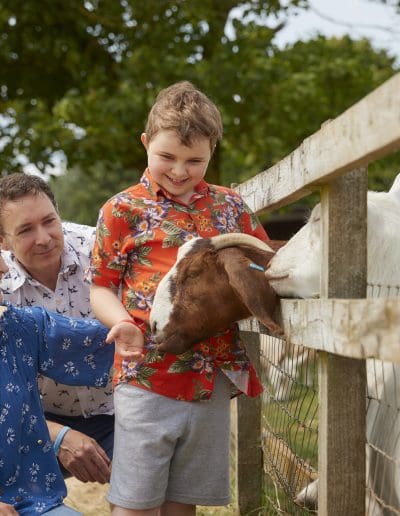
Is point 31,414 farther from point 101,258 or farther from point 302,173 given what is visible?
point 302,173

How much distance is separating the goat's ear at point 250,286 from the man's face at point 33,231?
1.23 m

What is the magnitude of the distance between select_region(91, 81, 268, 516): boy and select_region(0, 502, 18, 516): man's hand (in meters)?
0.33

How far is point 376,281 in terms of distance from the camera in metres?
2.61

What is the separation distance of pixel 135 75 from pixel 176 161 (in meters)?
8.00

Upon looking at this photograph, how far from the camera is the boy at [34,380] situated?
2.88 metres

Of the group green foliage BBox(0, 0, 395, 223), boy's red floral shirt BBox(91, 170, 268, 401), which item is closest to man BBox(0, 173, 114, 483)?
boy's red floral shirt BBox(91, 170, 268, 401)

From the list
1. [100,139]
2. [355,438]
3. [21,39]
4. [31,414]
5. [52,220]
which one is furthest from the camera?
[21,39]

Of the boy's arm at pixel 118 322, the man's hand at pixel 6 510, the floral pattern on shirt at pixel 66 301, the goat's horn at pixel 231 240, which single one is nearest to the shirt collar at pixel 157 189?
the goat's horn at pixel 231 240

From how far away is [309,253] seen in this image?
8.57 ft

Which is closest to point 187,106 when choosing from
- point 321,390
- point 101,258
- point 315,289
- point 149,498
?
point 101,258

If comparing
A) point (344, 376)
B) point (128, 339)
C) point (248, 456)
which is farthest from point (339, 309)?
point (248, 456)

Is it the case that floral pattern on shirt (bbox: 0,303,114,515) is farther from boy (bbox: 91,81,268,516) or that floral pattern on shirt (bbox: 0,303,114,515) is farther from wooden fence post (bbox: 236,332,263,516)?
wooden fence post (bbox: 236,332,263,516)

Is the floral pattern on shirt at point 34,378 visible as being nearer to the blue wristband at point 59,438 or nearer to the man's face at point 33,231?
the blue wristband at point 59,438

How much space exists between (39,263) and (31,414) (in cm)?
92
